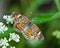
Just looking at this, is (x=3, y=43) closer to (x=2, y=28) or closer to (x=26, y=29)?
(x=2, y=28)

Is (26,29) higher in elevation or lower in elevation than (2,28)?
lower

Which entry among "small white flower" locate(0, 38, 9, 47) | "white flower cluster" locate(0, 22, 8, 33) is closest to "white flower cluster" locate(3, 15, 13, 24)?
"white flower cluster" locate(0, 22, 8, 33)

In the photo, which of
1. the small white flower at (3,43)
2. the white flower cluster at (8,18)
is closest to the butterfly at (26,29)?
the white flower cluster at (8,18)

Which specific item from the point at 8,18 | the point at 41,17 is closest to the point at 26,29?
the point at 8,18

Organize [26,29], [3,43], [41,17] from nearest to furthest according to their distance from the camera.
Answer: [26,29]
[3,43]
[41,17]

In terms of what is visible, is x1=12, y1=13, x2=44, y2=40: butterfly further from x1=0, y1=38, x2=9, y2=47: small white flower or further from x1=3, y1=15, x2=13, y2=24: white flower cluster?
x1=0, y1=38, x2=9, y2=47: small white flower

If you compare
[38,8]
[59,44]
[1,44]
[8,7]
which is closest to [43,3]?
[38,8]

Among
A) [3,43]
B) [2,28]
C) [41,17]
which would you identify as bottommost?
[3,43]
